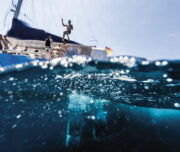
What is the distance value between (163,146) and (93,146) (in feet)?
11.5

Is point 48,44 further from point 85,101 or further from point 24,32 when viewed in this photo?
point 85,101

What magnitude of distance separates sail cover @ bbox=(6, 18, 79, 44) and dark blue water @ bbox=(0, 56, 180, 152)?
5.58 m

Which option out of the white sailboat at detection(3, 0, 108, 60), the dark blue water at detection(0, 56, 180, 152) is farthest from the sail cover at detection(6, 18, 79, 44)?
the dark blue water at detection(0, 56, 180, 152)

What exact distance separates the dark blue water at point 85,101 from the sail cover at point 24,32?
558cm

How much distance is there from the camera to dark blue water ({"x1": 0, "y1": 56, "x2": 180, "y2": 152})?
2.39 metres

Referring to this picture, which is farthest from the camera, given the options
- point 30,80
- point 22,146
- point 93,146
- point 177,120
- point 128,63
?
point 177,120

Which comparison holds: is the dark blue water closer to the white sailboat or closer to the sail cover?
the white sailboat

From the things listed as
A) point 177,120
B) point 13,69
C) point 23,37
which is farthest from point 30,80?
point 177,120

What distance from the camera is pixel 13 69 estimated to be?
8.36 feet

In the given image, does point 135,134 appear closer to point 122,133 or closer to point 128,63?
point 122,133

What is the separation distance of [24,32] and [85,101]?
7.19 metres

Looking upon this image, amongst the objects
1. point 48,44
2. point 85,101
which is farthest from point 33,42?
point 85,101

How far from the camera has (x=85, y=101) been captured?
6418mm

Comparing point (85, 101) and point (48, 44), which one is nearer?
point (48, 44)
